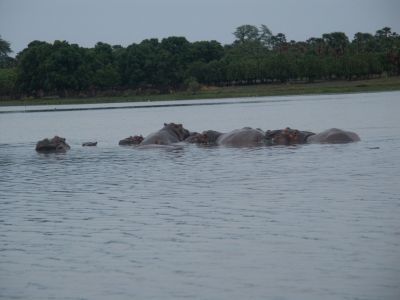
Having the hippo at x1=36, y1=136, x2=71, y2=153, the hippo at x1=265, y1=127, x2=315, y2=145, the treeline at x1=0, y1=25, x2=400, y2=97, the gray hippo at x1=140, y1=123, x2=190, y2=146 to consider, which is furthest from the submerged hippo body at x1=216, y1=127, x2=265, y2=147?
the treeline at x1=0, y1=25, x2=400, y2=97

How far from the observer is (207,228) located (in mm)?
13070

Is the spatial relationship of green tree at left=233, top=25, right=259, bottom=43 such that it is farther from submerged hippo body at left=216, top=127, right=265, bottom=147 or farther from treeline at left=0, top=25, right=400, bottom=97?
submerged hippo body at left=216, top=127, right=265, bottom=147

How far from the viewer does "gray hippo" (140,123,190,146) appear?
30514 mm

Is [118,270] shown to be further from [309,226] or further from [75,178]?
[75,178]

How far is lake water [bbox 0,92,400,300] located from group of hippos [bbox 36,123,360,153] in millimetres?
3224

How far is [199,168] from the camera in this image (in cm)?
2183

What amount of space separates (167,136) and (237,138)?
316cm

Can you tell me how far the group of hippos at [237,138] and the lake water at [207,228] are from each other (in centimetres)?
322

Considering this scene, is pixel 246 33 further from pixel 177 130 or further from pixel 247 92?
pixel 177 130

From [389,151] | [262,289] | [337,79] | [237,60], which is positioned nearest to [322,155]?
[389,151]

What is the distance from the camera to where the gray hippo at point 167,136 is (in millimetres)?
30514

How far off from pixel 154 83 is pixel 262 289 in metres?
102

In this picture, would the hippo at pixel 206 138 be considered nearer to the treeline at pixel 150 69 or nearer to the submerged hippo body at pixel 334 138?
the submerged hippo body at pixel 334 138

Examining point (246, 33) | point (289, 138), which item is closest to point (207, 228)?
point (289, 138)
